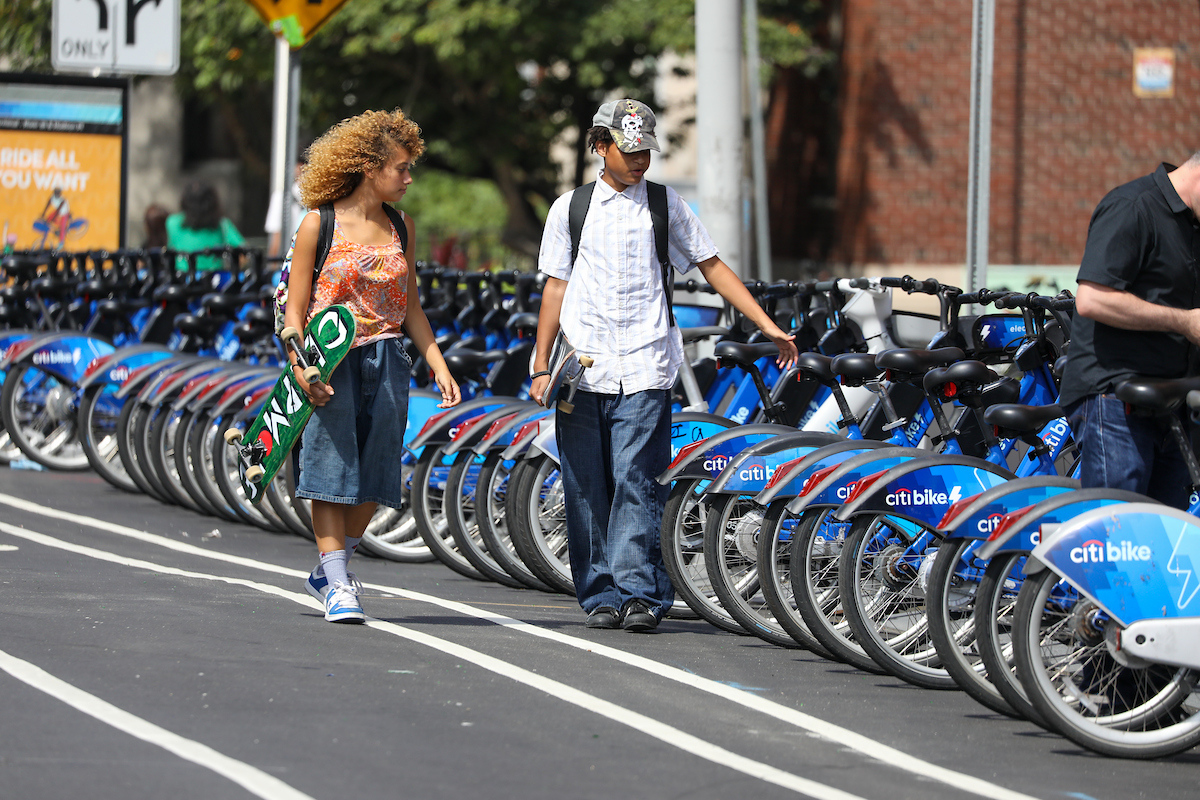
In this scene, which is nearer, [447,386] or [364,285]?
[364,285]

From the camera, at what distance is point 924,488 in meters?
5.59

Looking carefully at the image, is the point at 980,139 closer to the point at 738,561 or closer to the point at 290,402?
the point at 738,561

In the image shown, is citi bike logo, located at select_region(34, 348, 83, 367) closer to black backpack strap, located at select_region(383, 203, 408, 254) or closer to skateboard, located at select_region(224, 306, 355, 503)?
skateboard, located at select_region(224, 306, 355, 503)

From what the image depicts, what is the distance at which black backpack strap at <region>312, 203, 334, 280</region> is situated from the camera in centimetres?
623

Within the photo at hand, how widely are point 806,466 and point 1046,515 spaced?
3.76 feet

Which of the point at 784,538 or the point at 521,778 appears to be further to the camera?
the point at 784,538

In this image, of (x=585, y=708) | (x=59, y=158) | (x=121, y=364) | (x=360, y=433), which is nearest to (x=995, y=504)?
(x=585, y=708)

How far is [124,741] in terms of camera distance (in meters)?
4.68

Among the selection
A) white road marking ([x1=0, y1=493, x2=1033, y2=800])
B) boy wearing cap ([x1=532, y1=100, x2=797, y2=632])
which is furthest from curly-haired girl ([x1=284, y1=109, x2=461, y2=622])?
white road marking ([x1=0, y1=493, x2=1033, y2=800])

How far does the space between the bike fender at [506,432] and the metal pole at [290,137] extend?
4210 millimetres

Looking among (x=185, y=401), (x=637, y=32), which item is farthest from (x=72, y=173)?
(x=637, y=32)

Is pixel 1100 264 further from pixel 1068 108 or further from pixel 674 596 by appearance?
pixel 1068 108

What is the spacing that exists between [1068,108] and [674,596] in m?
13.9

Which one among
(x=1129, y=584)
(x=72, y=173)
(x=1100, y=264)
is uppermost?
(x=72, y=173)
